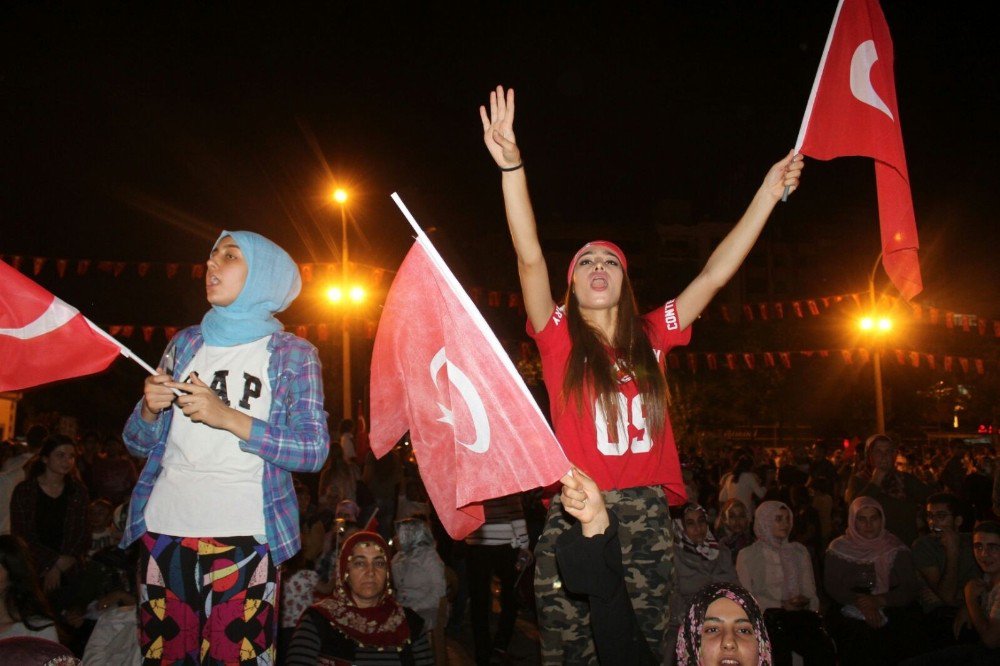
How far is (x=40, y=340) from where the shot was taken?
10.8 ft

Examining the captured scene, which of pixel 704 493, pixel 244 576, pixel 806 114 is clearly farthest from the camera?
pixel 704 493

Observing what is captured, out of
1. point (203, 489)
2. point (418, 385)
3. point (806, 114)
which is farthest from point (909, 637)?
point (203, 489)

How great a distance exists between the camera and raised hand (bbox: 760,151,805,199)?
3592 millimetres

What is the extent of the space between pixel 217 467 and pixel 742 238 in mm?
2219

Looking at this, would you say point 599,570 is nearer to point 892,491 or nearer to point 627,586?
point 627,586

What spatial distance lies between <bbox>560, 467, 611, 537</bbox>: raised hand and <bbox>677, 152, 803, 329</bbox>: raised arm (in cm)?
145

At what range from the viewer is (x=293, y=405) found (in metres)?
3.11

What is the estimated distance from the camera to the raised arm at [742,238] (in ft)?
11.8

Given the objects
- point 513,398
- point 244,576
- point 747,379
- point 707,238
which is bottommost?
point 244,576

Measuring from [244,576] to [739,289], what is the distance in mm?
78450

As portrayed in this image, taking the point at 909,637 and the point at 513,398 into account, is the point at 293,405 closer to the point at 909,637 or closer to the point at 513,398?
the point at 513,398

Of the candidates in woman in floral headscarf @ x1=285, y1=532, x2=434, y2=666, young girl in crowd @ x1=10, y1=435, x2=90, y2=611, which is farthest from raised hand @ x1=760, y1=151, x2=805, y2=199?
young girl in crowd @ x1=10, y1=435, x2=90, y2=611

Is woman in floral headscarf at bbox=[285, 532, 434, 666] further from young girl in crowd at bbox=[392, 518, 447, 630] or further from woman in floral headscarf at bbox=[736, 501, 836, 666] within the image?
woman in floral headscarf at bbox=[736, 501, 836, 666]

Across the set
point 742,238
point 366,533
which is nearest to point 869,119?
point 742,238
